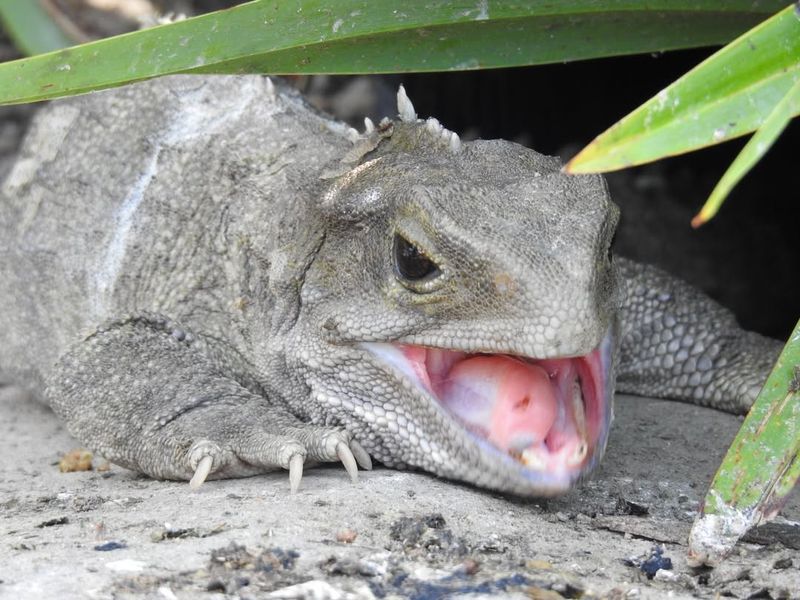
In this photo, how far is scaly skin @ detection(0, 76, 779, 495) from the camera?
4039 millimetres

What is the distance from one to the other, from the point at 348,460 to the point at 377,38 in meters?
1.59

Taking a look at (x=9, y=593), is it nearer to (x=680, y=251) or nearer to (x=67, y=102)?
(x=67, y=102)

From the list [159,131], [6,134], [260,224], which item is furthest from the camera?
[6,134]

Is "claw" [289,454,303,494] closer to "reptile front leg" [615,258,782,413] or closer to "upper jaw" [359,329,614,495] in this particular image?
"upper jaw" [359,329,614,495]

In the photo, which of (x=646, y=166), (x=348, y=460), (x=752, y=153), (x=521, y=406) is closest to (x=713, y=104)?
(x=752, y=153)

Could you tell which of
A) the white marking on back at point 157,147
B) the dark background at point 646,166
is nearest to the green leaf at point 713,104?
the white marking on back at point 157,147

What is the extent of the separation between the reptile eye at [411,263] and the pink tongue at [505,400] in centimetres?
33

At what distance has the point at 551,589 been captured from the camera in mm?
→ 3318

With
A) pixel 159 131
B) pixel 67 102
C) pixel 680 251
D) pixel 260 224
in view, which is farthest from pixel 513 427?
pixel 680 251

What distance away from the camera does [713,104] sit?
328cm

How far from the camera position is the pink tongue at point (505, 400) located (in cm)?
404

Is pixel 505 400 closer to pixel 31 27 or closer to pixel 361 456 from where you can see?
pixel 361 456

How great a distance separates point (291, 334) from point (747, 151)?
214cm

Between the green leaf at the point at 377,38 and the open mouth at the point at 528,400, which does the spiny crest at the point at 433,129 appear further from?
the open mouth at the point at 528,400
